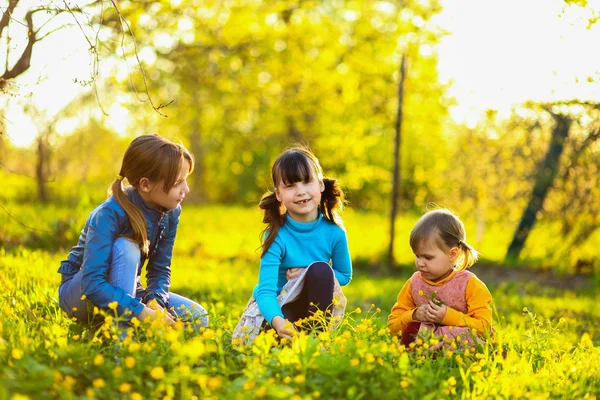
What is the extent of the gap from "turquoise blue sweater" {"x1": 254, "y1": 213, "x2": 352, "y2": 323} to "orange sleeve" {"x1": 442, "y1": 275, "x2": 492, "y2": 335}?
2.26 ft

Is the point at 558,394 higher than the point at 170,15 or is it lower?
lower

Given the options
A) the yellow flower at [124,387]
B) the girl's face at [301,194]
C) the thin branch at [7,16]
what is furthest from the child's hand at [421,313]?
the thin branch at [7,16]

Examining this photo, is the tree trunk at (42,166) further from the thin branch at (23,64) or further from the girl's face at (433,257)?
the girl's face at (433,257)

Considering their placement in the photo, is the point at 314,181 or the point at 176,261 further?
the point at 176,261

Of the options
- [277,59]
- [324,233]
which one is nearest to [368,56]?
[277,59]

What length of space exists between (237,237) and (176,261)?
8.29 ft

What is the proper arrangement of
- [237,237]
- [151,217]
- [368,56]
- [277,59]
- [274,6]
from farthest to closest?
[368,56] → [277,59] → [274,6] → [237,237] → [151,217]

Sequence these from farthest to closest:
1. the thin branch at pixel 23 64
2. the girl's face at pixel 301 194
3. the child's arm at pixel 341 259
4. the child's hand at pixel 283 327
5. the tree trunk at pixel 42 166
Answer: the tree trunk at pixel 42 166, the thin branch at pixel 23 64, the child's arm at pixel 341 259, the girl's face at pixel 301 194, the child's hand at pixel 283 327

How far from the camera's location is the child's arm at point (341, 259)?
3.93 metres

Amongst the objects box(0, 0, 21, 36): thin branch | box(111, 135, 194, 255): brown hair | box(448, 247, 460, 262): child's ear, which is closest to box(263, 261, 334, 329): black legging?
box(448, 247, 460, 262): child's ear

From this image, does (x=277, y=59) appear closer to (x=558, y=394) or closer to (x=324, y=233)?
(x=324, y=233)

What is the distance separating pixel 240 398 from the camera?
2326mm

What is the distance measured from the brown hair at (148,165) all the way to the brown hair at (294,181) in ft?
1.75

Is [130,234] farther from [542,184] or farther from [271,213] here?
[542,184]
